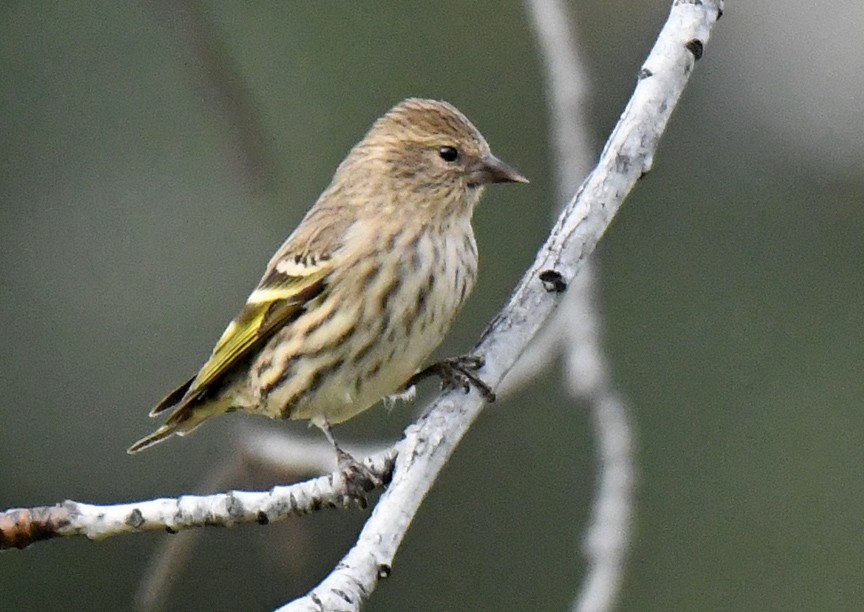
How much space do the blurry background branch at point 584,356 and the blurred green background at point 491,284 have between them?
369 cm

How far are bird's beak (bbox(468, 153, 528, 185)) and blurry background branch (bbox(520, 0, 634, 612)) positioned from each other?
41 centimetres

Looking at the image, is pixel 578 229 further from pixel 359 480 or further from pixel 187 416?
pixel 187 416

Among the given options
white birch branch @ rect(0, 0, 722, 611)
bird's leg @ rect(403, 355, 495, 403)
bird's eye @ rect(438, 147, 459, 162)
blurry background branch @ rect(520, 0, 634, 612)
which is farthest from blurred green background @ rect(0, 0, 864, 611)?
white birch branch @ rect(0, 0, 722, 611)

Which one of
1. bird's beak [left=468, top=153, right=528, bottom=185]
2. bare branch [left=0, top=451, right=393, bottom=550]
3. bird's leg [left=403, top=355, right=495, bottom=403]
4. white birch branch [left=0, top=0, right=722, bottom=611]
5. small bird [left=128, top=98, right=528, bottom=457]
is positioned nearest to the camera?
white birch branch [left=0, top=0, right=722, bottom=611]

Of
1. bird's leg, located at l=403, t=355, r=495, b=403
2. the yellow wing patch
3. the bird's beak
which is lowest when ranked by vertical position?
the yellow wing patch

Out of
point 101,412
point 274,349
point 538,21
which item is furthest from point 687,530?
point 538,21

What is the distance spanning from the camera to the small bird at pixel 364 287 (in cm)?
443

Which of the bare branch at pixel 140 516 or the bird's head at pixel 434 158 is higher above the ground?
the bird's head at pixel 434 158

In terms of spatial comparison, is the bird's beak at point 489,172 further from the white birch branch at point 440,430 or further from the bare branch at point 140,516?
the bare branch at point 140,516

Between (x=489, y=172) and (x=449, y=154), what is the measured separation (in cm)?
14

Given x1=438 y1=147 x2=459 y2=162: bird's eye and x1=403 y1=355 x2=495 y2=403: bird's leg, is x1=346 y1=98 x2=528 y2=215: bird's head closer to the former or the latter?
x1=438 y1=147 x2=459 y2=162: bird's eye

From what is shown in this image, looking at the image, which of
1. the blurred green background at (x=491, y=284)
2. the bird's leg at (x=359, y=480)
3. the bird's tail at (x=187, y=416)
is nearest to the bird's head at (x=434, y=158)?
the bird's tail at (x=187, y=416)

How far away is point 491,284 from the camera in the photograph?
888 centimetres

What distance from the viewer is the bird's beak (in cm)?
470
